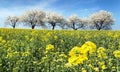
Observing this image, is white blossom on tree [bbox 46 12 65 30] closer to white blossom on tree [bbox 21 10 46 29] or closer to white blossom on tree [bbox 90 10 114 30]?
white blossom on tree [bbox 21 10 46 29]

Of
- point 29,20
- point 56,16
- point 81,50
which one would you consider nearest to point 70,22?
point 56,16

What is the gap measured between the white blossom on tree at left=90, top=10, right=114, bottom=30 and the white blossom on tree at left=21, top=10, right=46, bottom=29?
1369 centimetres

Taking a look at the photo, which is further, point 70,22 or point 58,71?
point 70,22

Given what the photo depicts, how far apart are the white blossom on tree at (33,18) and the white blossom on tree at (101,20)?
44.9ft

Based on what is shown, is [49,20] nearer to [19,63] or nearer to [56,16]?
[56,16]

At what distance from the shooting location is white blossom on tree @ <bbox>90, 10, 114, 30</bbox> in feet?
313

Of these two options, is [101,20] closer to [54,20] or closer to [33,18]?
[54,20]

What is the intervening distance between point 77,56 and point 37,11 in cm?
9323

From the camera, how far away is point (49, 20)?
9625cm

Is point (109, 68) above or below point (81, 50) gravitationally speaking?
below

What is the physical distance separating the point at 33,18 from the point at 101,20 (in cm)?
1816

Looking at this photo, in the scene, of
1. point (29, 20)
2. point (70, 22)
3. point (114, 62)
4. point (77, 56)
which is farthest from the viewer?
point (70, 22)

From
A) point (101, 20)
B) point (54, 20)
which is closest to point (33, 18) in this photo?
point (54, 20)

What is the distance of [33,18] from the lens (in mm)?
96250
